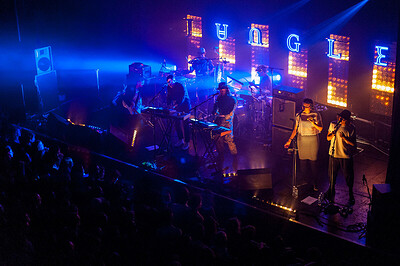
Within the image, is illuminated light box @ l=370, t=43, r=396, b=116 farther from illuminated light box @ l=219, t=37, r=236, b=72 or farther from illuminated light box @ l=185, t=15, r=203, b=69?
illuminated light box @ l=185, t=15, r=203, b=69

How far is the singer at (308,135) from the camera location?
8.20m

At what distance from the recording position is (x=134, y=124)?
11.5m

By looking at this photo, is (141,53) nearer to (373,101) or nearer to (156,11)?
(156,11)

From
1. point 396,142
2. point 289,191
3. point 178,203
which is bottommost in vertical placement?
point 289,191

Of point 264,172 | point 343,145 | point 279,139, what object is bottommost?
point 264,172

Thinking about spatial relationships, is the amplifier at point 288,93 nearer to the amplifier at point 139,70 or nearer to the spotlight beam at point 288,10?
the spotlight beam at point 288,10

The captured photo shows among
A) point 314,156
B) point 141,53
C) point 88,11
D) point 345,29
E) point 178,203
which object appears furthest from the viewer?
point 141,53

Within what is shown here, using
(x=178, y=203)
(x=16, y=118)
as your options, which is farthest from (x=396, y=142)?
(x=16, y=118)

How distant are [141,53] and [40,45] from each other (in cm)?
540

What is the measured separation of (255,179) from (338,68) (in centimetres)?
584

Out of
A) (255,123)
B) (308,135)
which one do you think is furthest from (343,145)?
(255,123)

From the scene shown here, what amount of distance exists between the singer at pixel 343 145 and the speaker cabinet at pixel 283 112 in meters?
2.31

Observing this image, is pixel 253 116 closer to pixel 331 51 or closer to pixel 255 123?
pixel 255 123

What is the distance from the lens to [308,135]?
27.3 ft
